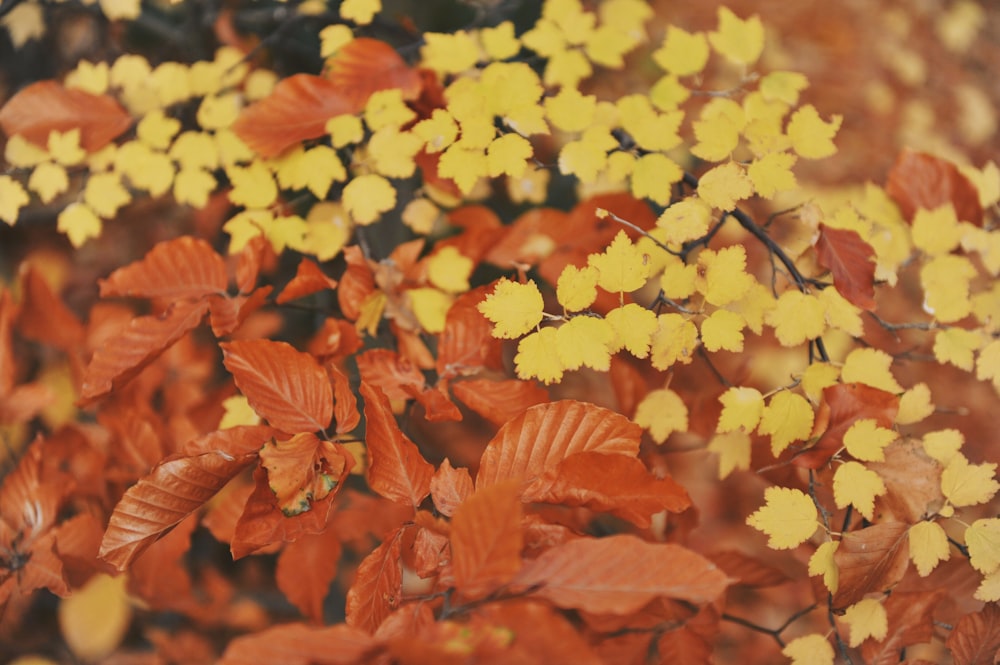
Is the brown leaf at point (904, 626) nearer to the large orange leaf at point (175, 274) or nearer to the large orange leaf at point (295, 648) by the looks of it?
the large orange leaf at point (295, 648)

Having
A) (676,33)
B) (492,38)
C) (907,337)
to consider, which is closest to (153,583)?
(492,38)

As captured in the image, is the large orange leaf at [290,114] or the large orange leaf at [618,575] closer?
the large orange leaf at [618,575]

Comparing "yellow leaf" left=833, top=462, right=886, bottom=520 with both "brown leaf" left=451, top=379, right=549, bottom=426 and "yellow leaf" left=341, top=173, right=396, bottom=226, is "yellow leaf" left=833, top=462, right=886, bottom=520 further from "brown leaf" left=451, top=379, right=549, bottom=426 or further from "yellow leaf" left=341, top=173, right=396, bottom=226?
"yellow leaf" left=341, top=173, right=396, bottom=226

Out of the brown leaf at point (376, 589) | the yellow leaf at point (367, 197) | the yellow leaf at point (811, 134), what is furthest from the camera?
the yellow leaf at point (367, 197)

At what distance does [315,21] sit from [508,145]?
76cm

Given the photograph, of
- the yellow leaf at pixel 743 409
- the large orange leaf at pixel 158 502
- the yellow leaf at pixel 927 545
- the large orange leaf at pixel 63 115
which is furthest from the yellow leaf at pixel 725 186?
the large orange leaf at pixel 63 115

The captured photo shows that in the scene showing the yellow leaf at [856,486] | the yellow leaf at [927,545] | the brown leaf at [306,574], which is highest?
the yellow leaf at [856,486]

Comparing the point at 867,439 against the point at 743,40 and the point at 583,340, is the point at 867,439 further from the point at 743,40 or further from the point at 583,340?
the point at 743,40

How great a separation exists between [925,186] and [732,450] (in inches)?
21.9

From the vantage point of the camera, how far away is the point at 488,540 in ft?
1.87

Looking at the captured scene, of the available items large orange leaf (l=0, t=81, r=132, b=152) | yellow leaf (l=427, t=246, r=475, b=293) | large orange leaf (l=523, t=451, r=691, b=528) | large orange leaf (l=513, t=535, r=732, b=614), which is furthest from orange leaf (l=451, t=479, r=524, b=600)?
large orange leaf (l=0, t=81, r=132, b=152)

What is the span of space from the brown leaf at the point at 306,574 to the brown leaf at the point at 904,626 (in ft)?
2.71

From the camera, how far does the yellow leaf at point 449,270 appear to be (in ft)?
3.43

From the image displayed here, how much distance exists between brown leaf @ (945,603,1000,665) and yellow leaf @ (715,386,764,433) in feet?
1.09
